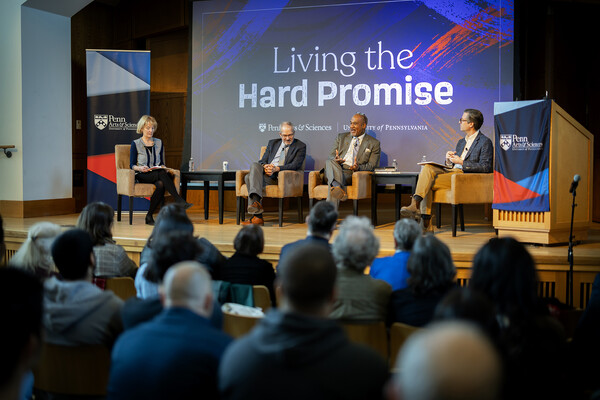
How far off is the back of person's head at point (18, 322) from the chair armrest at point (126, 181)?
190 inches

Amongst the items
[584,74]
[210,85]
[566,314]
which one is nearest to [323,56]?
[210,85]

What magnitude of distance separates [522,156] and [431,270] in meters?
2.55

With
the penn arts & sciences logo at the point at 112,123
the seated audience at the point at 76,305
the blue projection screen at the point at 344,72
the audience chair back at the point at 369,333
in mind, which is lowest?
the audience chair back at the point at 369,333

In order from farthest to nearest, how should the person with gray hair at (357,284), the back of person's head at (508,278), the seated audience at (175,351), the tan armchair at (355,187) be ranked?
the tan armchair at (355,187) < the person with gray hair at (357,284) < the back of person's head at (508,278) < the seated audience at (175,351)

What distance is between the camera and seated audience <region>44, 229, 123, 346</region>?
75.2 inches

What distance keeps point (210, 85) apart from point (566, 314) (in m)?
6.13

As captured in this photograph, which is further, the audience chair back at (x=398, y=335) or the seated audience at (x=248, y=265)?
the seated audience at (x=248, y=265)

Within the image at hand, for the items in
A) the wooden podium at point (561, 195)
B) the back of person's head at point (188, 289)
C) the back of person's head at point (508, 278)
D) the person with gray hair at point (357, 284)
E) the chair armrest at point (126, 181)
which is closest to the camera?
the back of person's head at point (188, 289)

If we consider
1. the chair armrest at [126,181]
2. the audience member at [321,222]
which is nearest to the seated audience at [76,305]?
the audience member at [321,222]

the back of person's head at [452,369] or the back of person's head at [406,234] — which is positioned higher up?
the back of person's head at [452,369]

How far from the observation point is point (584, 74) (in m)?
7.04

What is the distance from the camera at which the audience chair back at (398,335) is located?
6.14 ft

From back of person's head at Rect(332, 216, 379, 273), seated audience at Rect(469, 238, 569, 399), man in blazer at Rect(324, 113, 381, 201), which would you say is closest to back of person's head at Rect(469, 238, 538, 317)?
seated audience at Rect(469, 238, 569, 399)

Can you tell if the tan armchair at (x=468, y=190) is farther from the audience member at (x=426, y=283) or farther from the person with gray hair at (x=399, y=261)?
the audience member at (x=426, y=283)
